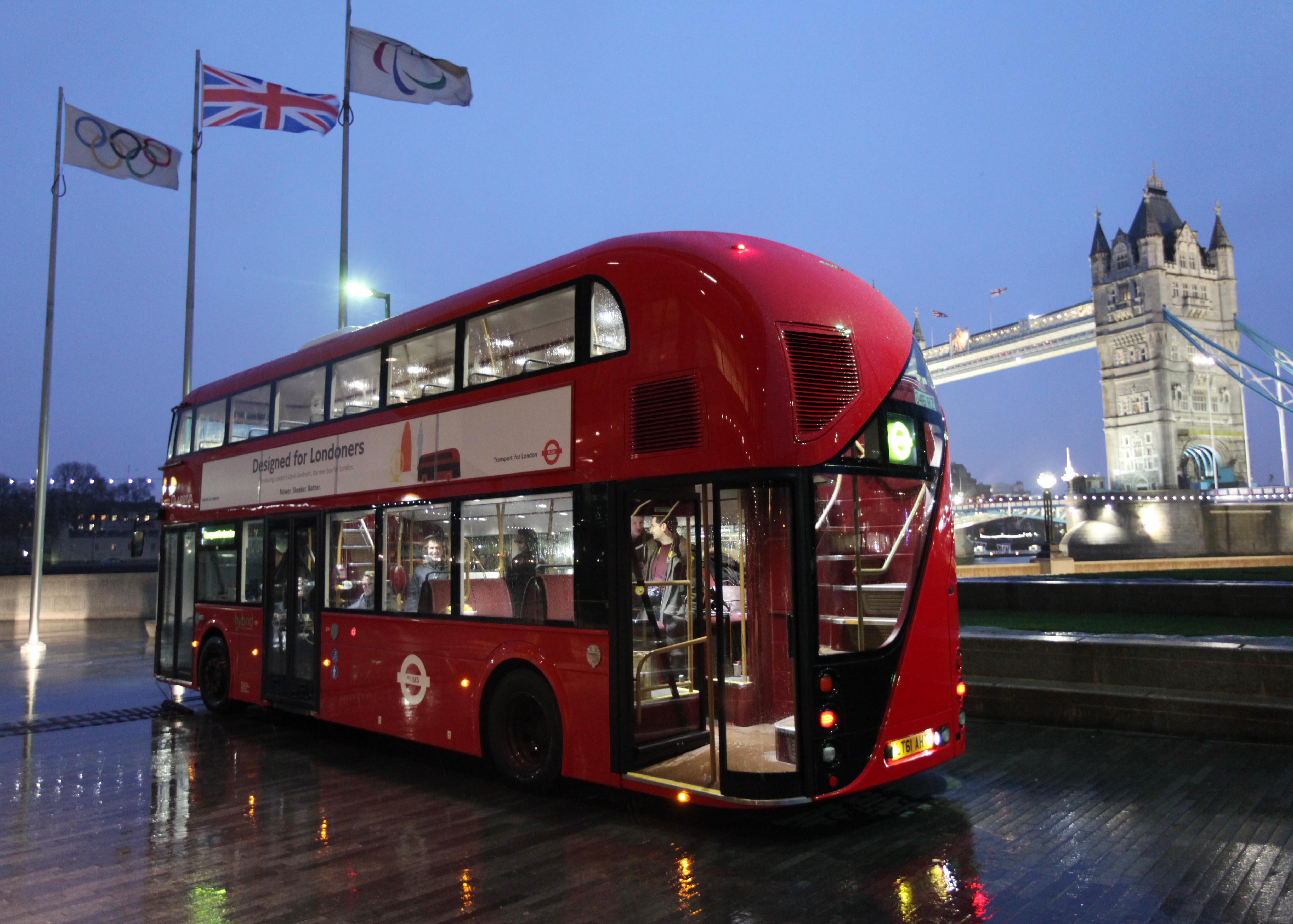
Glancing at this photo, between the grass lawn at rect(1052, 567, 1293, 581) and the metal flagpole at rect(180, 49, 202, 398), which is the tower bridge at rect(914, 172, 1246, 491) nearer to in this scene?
the grass lawn at rect(1052, 567, 1293, 581)

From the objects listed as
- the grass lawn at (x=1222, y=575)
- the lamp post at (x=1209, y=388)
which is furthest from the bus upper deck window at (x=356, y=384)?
the lamp post at (x=1209, y=388)

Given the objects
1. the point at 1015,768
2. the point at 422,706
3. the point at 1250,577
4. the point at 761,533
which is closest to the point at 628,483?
the point at 761,533

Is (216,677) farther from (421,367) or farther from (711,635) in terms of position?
(711,635)

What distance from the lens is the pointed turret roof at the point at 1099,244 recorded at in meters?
103

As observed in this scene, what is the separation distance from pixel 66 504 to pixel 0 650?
5534 cm

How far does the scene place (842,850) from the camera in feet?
18.4

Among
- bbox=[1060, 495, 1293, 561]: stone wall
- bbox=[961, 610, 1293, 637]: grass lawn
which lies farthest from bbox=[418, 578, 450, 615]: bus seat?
bbox=[1060, 495, 1293, 561]: stone wall

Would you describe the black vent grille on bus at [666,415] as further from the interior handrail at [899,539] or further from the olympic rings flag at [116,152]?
the olympic rings flag at [116,152]

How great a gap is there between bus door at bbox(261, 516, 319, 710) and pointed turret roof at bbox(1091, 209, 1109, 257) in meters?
111

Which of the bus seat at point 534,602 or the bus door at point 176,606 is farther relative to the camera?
the bus door at point 176,606

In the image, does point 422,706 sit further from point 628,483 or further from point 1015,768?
point 1015,768

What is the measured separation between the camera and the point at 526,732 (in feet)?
24.0

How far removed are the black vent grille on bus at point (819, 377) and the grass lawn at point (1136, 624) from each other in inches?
236

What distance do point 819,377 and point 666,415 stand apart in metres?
1.09
